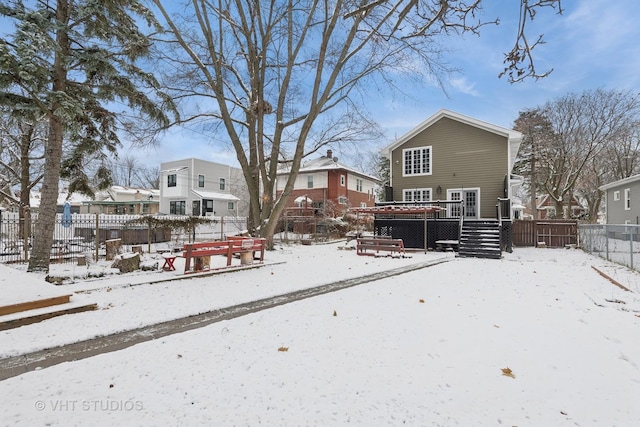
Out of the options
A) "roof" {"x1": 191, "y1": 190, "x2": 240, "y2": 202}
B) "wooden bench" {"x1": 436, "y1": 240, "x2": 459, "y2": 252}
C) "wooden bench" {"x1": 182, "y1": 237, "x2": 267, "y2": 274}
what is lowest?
"wooden bench" {"x1": 436, "y1": 240, "x2": 459, "y2": 252}

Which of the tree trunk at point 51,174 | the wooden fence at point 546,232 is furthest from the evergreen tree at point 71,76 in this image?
the wooden fence at point 546,232

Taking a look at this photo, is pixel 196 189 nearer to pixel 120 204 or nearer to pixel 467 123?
pixel 120 204

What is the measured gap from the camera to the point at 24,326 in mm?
4762

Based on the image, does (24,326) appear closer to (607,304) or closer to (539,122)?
(607,304)

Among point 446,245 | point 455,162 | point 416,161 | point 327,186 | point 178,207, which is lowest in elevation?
point 446,245

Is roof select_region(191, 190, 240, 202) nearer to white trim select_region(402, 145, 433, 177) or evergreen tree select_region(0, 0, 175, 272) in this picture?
white trim select_region(402, 145, 433, 177)

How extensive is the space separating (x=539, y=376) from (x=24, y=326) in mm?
6774

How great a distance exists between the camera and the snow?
264cm

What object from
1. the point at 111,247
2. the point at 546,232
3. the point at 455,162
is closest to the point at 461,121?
the point at 455,162

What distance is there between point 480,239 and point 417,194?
612 centimetres

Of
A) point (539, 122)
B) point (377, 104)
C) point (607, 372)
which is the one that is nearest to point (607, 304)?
point (607, 372)

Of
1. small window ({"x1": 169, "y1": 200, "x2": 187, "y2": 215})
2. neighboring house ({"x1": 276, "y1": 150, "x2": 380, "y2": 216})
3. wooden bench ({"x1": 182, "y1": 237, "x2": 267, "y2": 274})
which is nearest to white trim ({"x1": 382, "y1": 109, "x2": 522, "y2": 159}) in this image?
neighboring house ({"x1": 276, "y1": 150, "x2": 380, "y2": 216})

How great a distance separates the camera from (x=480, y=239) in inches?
585

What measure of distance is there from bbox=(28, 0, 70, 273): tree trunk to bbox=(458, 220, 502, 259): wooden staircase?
1478 cm
